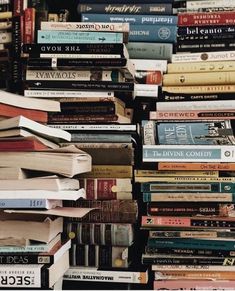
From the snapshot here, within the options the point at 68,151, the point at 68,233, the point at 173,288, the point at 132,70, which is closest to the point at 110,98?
the point at 132,70

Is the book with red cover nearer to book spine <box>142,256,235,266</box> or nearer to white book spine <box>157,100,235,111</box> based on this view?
white book spine <box>157,100,235,111</box>

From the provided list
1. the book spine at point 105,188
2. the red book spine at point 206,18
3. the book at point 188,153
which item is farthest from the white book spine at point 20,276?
the red book spine at point 206,18

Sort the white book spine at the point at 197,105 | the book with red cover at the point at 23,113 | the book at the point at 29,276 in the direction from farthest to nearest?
the white book spine at the point at 197,105
the book with red cover at the point at 23,113
the book at the point at 29,276

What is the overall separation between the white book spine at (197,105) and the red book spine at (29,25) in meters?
0.32

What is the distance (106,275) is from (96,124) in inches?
12.4

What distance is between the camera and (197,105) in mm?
1162

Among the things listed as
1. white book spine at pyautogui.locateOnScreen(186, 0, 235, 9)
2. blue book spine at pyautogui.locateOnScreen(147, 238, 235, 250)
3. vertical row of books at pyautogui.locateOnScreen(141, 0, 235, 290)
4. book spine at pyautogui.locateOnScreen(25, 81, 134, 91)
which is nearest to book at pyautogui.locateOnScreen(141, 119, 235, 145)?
vertical row of books at pyautogui.locateOnScreen(141, 0, 235, 290)

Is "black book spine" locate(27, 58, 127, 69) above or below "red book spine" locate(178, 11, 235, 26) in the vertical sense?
below

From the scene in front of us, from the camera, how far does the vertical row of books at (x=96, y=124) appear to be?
1.05 metres

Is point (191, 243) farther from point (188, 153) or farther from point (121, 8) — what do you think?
point (121, 8)

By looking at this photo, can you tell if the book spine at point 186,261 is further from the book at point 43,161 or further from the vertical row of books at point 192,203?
the book at point 43,161

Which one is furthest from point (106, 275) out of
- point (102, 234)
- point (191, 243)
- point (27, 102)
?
point (27, 102)

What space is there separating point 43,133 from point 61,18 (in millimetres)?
355

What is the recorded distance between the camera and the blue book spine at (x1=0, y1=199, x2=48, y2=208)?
917mm
